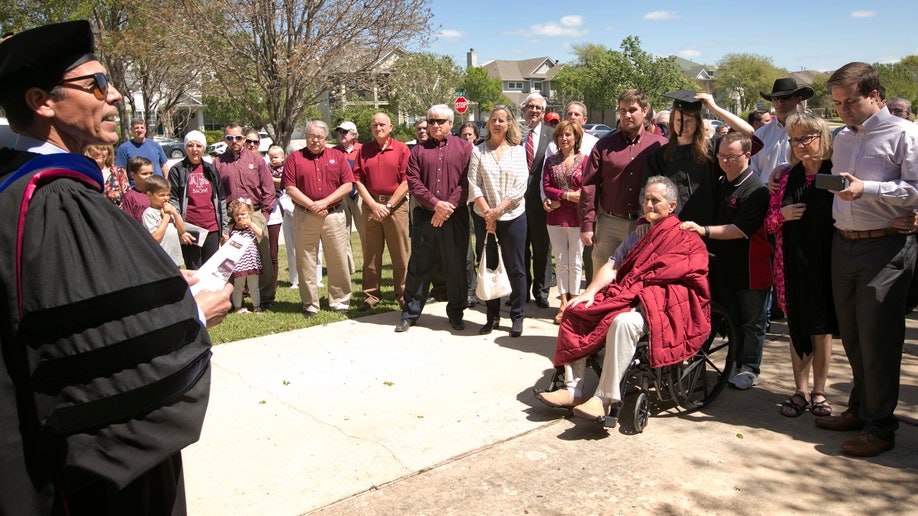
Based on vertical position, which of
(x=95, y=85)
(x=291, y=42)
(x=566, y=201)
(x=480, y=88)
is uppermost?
(x=480, y=88)

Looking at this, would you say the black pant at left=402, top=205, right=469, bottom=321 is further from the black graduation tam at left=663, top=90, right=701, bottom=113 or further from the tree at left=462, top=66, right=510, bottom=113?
the tree at left=462, top=66, right=510, bottom=113

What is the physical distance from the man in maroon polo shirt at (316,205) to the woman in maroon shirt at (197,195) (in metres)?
0.82

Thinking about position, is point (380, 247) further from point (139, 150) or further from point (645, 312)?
point (645, 312)

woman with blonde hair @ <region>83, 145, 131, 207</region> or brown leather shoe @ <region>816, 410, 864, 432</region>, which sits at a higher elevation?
woman with blonde hair @ <region>83, 145, 131, 207</region>

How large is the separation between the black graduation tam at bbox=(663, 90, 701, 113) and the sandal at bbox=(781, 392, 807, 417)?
7.41 feet

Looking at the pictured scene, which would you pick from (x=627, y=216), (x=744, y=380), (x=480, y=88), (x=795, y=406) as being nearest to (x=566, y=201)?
(x=627, y=216)

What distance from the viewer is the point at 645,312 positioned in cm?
452

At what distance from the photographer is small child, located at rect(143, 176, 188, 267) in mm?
7078

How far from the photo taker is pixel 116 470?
1.69 m

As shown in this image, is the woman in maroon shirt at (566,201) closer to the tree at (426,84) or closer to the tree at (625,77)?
the tree at (426,84)

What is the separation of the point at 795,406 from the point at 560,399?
1.61 metres

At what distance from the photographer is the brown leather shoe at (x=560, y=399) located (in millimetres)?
4715

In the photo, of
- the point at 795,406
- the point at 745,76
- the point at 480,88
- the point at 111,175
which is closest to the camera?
the point at 795,406

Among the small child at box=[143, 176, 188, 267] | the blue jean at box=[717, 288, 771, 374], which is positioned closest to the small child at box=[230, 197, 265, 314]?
the small child at box=[143, 176, 188, 267]
